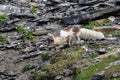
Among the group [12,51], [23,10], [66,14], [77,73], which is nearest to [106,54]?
[77,73]

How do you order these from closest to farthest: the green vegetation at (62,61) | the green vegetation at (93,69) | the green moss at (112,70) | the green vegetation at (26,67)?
the green moss at (112,70), the green vegetation at (93,69), the green vegetation at (62,61), the green vegetation at (26,67)

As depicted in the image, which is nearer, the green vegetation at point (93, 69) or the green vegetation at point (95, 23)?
the green vegetation at point (93, 69)

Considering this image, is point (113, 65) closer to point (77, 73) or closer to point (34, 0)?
point (77, 73)

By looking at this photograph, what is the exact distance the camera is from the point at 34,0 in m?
36.6

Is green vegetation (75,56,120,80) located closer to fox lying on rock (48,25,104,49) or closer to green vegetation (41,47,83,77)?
green vegetation (41,47,83,77)

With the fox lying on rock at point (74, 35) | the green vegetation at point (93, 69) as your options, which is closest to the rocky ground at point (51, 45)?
the green vegetation at point (93, 69)

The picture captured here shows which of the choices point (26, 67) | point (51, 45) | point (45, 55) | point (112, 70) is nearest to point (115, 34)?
point (51, 45)

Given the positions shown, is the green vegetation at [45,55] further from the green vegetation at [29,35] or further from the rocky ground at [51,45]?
the green vegetation at [29,35]

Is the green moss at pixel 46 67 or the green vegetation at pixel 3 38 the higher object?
the green moss at pixel 46 67

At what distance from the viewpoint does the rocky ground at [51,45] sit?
68.6ft

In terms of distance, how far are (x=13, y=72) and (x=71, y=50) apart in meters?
3.58

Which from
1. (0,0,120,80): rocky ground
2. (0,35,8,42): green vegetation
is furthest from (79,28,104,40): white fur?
(0,35,8,42): green vegetation

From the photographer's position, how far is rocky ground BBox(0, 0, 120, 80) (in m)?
20.9

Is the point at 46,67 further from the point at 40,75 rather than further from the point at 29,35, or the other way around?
the point at 29,35
